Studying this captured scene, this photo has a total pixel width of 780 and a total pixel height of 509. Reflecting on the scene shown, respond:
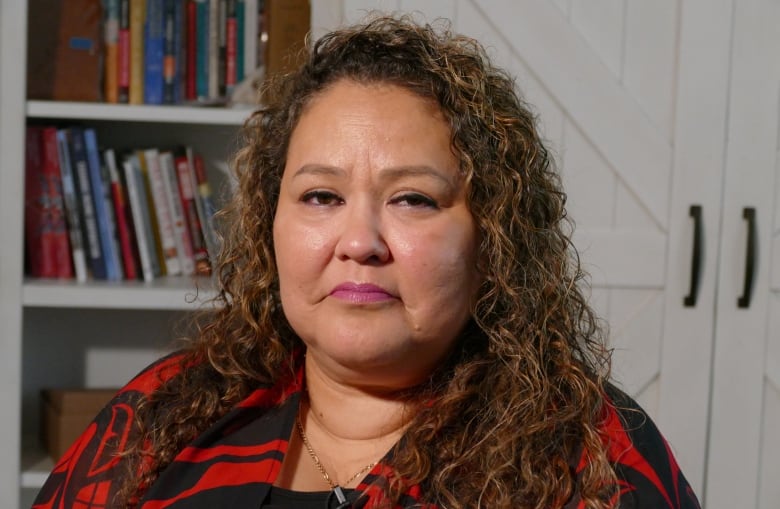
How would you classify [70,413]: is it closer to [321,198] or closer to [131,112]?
[131,112]

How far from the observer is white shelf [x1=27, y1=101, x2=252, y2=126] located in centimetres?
243

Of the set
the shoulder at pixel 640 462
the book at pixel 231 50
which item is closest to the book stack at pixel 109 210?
the book at pixel 231 50

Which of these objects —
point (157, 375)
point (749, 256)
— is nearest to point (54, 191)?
point (157, 375)

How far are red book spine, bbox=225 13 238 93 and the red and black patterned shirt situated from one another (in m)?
1.10

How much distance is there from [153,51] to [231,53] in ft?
0.62

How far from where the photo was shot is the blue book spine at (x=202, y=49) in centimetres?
257

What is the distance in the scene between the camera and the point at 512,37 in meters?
2.41

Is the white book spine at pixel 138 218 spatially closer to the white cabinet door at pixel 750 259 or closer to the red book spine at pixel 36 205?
the red book spine at pixel 36 205

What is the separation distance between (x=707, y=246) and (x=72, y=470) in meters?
1.50

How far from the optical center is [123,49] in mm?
2541

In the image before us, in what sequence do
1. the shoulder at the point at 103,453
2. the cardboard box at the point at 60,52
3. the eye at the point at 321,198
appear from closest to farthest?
1. the eye at the point at 321,198
2. the shoulder at the point at 103,453
3. the cardboard box at the point at 60,52

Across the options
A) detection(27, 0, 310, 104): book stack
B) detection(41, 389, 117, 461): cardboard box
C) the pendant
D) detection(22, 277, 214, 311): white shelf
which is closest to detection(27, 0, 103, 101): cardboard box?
detection(27, 0, 310, 104): book stack

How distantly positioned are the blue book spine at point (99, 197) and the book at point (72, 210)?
0.04m

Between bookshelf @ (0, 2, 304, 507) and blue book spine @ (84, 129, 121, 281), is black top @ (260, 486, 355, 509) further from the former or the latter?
blue book spine @ (84, 129, 121, 281)
